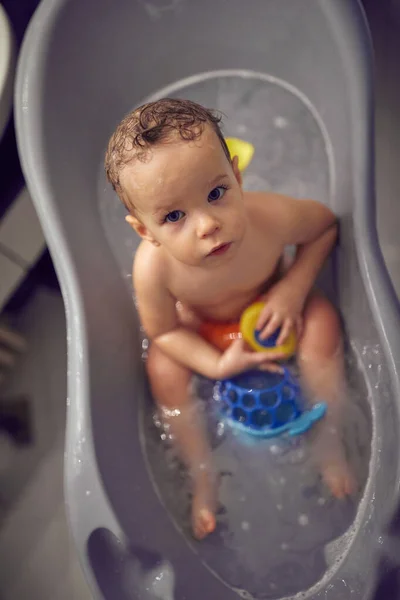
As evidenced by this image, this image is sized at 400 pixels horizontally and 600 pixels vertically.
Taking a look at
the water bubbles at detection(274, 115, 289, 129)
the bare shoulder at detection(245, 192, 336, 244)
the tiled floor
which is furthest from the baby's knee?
the tiled floor

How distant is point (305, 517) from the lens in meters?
0.99

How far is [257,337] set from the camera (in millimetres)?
1029

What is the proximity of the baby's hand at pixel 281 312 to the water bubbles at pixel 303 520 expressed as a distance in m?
0.29

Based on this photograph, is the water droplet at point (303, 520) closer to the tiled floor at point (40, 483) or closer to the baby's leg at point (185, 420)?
the baby's leg at point (185, 420)

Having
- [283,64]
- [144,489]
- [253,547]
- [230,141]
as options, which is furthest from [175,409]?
[283,64]

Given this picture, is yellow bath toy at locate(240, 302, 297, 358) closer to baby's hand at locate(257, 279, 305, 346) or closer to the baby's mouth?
baby's hand at locate(257, 279, 305, 346)

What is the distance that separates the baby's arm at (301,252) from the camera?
3.29ft

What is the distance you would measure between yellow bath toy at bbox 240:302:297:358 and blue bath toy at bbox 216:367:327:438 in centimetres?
4

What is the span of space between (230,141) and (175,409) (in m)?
0.51

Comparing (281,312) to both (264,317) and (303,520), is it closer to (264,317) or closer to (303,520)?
(264,317)

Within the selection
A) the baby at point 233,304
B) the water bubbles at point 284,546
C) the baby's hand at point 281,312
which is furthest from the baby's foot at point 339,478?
the baby's hand at point 281,312

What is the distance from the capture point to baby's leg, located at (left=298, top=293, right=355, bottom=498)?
1.01 metres

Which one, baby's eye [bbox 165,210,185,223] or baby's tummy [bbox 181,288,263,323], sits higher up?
baby's eye [bbox 165,210,185,223]

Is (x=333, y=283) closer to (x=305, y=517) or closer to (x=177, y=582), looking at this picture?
(x=305, y=517)
